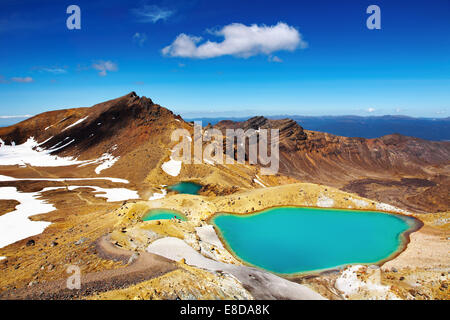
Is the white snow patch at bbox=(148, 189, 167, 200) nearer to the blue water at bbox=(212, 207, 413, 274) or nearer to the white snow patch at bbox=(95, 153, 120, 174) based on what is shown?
the blue water at bbox=(212, 207, 413, 274)

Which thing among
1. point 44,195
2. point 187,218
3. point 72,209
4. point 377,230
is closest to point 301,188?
→ point 377,230

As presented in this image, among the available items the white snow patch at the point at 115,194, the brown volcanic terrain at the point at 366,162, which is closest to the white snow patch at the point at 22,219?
the white snow patch at the point at 115,194

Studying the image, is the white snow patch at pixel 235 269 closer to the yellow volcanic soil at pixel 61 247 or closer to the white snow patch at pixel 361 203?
the yellow volcanic soil at pixel 61 247

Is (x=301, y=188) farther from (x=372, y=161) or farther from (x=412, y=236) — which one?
(x=372, y=161)

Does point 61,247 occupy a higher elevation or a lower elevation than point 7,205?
higher

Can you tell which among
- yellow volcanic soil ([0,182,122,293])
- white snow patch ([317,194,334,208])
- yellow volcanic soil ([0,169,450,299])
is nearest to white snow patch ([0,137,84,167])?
yellow volcanic soil ([0,169,450,299])

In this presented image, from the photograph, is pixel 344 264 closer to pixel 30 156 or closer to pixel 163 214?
pixel 163 214

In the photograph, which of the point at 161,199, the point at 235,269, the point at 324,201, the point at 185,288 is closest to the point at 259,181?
the point at 324,201
